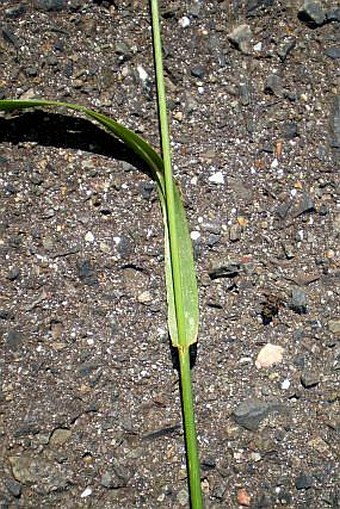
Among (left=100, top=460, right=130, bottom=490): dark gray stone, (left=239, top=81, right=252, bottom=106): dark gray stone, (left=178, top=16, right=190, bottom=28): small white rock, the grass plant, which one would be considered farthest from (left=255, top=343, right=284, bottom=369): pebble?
(left=178, top=16, right=190, bottom=28): small white rock

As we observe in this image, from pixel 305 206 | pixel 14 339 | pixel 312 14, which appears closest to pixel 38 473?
pixel 14 339

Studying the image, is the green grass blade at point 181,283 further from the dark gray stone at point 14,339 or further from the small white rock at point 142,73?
the dark gray stone at point 14,339

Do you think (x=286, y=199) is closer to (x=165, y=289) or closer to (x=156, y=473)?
(x=165, y=289)

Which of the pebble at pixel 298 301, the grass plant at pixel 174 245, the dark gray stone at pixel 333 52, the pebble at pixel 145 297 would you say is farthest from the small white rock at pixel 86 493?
the dark gray stone at pixel 333 52

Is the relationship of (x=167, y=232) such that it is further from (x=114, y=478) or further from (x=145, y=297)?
(x=114, y=478)

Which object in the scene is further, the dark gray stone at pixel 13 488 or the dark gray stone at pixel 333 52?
the dark gray stone at pixel 333 52

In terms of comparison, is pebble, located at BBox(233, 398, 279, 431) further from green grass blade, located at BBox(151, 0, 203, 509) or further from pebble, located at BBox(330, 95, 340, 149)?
pebble, located at BBox(330, 95, 340, 149)

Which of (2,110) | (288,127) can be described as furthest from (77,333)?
(288,127)
